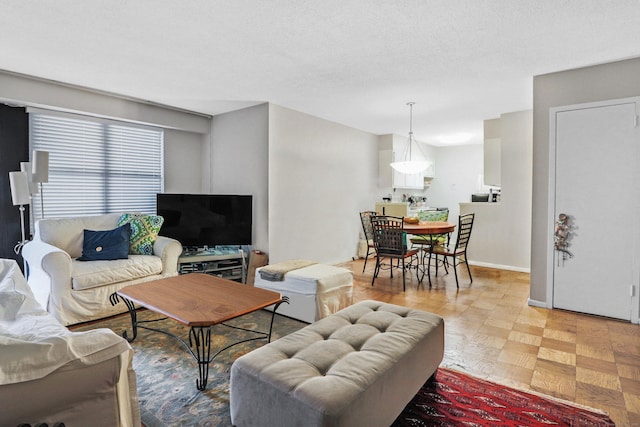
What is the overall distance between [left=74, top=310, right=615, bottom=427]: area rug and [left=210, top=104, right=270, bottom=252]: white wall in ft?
7.67

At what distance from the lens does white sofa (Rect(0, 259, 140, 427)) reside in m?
1.01

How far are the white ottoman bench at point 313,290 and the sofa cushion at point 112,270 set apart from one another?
1.21 m

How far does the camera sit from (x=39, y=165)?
337 centimetres

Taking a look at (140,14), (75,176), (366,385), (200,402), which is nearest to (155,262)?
(75,176)

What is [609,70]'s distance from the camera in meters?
3.20

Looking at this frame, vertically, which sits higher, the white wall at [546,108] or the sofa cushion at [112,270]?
the white wall at [546,108]

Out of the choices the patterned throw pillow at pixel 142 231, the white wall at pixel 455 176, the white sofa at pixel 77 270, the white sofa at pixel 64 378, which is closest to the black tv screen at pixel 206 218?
the patterned throw pillow at pixel 142 231

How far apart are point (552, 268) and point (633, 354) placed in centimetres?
109

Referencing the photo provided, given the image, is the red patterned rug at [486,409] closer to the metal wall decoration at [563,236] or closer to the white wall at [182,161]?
the metal wall decoration at [563,236]

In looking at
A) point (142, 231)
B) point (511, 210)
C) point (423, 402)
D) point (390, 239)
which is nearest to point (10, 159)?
point (142, 231)

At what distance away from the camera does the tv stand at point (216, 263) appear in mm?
4184

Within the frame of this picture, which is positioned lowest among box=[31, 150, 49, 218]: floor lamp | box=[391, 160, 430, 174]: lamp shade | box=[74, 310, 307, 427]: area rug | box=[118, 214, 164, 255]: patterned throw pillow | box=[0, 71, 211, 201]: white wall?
box=[74, 310, 307, 427]: area rug

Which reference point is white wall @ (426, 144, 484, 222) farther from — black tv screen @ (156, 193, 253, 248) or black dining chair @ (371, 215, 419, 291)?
black tv screen @ (156, 193, 253, 248)

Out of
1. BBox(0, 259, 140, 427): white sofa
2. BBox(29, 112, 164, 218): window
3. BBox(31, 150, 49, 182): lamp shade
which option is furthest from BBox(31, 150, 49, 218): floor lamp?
BBox(0, 259, 140, 427): white sofa
